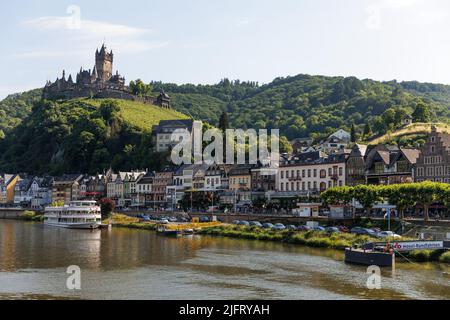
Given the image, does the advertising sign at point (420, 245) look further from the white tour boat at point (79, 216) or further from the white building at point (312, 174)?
the white tour boat at point (79, 216)

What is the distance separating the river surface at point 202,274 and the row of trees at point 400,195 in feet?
44.8

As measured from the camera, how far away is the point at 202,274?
1711 inches

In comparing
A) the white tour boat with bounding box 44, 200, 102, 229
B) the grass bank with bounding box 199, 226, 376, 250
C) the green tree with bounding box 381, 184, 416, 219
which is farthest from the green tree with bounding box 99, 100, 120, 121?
the green tree with bounding box 381, 184, 416, 219

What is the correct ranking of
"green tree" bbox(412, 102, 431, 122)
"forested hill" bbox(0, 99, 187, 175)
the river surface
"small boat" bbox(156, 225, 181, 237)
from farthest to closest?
1. "forested hill" bbox(0, 99, 187, 175)
2. "green tree" bbox(412, 102, 431, 122)
3. "small boat" bbox(156, 225, 181, 237)
4. the river surface

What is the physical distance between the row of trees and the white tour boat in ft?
142

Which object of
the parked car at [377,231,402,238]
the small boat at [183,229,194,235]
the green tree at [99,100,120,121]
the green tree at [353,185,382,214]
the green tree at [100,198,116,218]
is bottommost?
the small boat at [183,229,194,235]

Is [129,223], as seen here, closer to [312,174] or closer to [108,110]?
[312,174]

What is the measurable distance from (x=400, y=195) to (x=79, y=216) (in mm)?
57547

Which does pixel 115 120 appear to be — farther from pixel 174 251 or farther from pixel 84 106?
pixel 174 251

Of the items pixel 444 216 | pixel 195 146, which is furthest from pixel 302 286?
pixel 195 146

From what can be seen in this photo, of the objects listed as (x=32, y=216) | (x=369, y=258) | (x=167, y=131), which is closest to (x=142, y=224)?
(x=32, y=216)

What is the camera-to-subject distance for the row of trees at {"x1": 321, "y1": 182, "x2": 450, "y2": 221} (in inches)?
2503

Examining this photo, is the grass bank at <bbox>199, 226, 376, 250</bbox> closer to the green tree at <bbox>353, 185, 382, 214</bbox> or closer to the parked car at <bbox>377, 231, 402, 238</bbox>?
the parked car at <bbox>377, 231, 402, 238</bbox>

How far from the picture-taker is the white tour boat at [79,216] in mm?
98750
